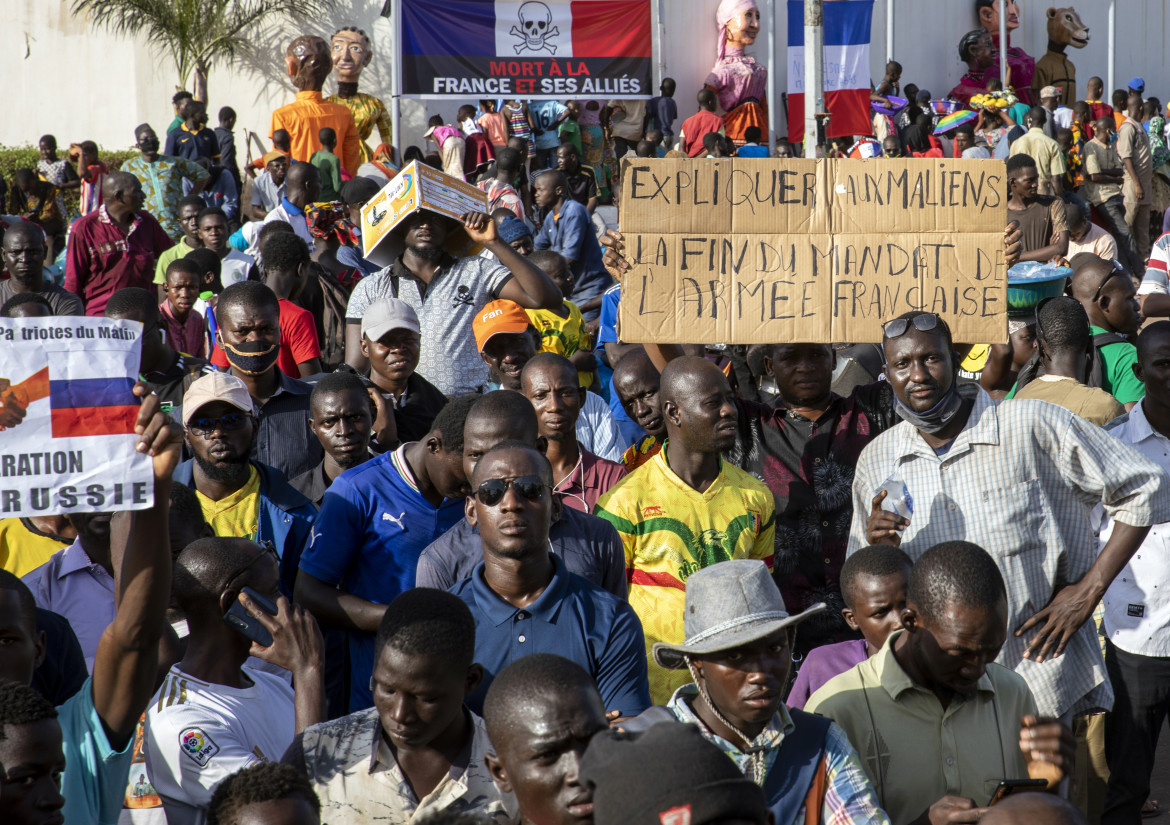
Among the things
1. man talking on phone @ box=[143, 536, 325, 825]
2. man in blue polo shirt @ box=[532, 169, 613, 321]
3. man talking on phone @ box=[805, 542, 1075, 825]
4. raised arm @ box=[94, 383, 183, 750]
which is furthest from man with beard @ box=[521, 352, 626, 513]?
man in blue polo shirt @ box=[532, 169, 613, 321]

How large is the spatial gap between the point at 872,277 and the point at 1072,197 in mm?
8211

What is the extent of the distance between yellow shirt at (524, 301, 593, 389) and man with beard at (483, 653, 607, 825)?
374 cm

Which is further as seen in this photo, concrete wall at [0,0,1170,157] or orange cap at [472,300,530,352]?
concrete wall at [0,0,1170,157]

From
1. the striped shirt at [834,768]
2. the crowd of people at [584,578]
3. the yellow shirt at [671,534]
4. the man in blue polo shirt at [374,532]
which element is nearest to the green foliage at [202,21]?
the crowd of people at [584,578]

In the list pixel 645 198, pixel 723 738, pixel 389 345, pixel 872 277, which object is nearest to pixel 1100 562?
pixel 872 277

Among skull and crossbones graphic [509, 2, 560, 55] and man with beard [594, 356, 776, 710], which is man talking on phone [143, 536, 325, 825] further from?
skull and crossbones graphic [509, 2, 560, 55]

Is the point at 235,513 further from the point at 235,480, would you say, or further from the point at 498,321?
the point at 498,321

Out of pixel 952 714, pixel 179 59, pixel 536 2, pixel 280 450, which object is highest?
pixel 179 59

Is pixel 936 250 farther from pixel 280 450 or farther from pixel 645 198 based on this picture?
pixel 280 450

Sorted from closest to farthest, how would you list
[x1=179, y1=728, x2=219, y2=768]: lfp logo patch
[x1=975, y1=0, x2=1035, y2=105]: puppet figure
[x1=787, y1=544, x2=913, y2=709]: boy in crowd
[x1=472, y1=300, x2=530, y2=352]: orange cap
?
[x1=179, y1=728, x2=219, y2=768]: lfp logo patch < [x1=787, y1=544, x2=913, y2=709]: boy in crowd < [x1=472, y1=300, x2=530, y2=352]: orange cap < [x1=975, y1=0, x2=1035, y2=105]: puppet figure

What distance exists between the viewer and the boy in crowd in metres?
3.75

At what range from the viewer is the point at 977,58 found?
22.6 meters

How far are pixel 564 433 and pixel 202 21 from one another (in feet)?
56.0

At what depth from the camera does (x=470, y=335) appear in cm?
612
